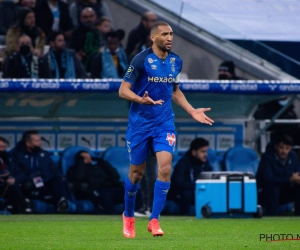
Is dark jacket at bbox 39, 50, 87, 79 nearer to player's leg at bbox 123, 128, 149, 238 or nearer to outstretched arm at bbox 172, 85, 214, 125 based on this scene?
outstretched arm at bbox 172, 85, 214, 125

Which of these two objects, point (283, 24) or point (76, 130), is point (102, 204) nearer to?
point (76, 130)

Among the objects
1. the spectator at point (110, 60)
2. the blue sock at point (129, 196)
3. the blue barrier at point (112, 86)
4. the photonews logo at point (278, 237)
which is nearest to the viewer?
the photonews logo at point (278, 237)

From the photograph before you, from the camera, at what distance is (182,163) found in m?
12.8

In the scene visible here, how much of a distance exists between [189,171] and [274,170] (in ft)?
4.47

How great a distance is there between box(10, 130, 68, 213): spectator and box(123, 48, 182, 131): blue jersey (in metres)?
4.74

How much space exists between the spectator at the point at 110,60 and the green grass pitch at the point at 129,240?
10.8 ft

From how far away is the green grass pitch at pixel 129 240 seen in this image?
682 centimetres

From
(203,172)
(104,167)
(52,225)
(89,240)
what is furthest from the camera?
(104,167)

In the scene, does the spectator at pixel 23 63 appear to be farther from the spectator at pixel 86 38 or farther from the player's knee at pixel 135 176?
the player's knee at pixel 135 176

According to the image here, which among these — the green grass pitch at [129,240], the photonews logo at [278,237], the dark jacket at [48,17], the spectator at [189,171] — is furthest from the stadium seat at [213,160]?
the photonews logo at [278,237]

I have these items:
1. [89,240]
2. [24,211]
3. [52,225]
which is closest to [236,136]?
[24,211]

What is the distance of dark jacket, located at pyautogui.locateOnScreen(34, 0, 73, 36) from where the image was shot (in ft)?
48.5

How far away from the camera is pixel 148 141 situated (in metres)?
7.99

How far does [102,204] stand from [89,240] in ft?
17.8
